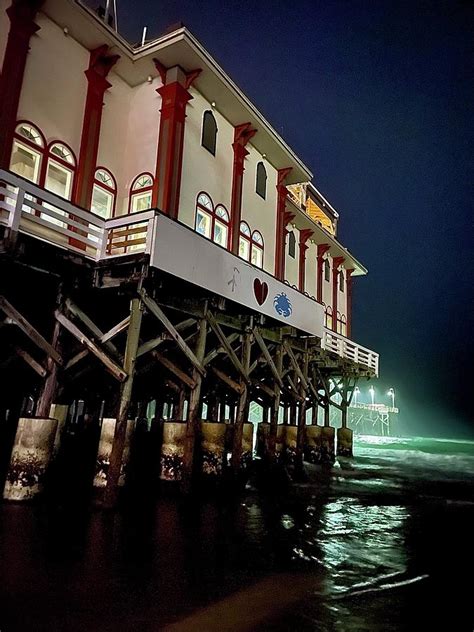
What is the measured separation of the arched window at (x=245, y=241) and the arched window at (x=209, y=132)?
2769mm

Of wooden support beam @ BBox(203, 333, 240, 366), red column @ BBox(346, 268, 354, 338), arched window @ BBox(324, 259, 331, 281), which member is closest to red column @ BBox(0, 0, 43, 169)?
wooden support beam @ BBox(203, 333, 240, 366)

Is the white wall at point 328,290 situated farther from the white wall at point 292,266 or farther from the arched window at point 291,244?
the arched window at point 291,244

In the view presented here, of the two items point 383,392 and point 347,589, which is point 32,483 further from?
point 383,392

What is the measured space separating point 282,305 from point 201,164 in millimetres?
5048

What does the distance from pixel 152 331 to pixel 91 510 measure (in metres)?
6.34

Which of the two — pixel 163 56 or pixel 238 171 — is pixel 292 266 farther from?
pixel 163 56

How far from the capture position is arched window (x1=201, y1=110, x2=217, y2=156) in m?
13.8

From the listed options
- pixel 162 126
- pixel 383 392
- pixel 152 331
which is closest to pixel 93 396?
pixel 152 331

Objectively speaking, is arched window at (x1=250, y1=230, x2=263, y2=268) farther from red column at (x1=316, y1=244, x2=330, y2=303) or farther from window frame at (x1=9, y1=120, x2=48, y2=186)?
red column at (x1=316, y1=244, x2=330, y2=303)

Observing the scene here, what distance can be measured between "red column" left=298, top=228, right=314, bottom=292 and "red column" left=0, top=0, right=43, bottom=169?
1499cm

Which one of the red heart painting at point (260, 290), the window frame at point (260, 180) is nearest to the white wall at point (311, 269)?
the window frame at point (260, 180)

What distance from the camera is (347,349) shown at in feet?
68.3

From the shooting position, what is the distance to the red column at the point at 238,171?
15031 millimetres

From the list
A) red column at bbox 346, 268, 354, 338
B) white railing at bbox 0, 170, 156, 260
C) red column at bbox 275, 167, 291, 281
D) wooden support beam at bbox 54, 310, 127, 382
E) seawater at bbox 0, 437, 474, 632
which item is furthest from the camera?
red column at bbox 346, 268, 354, 338
